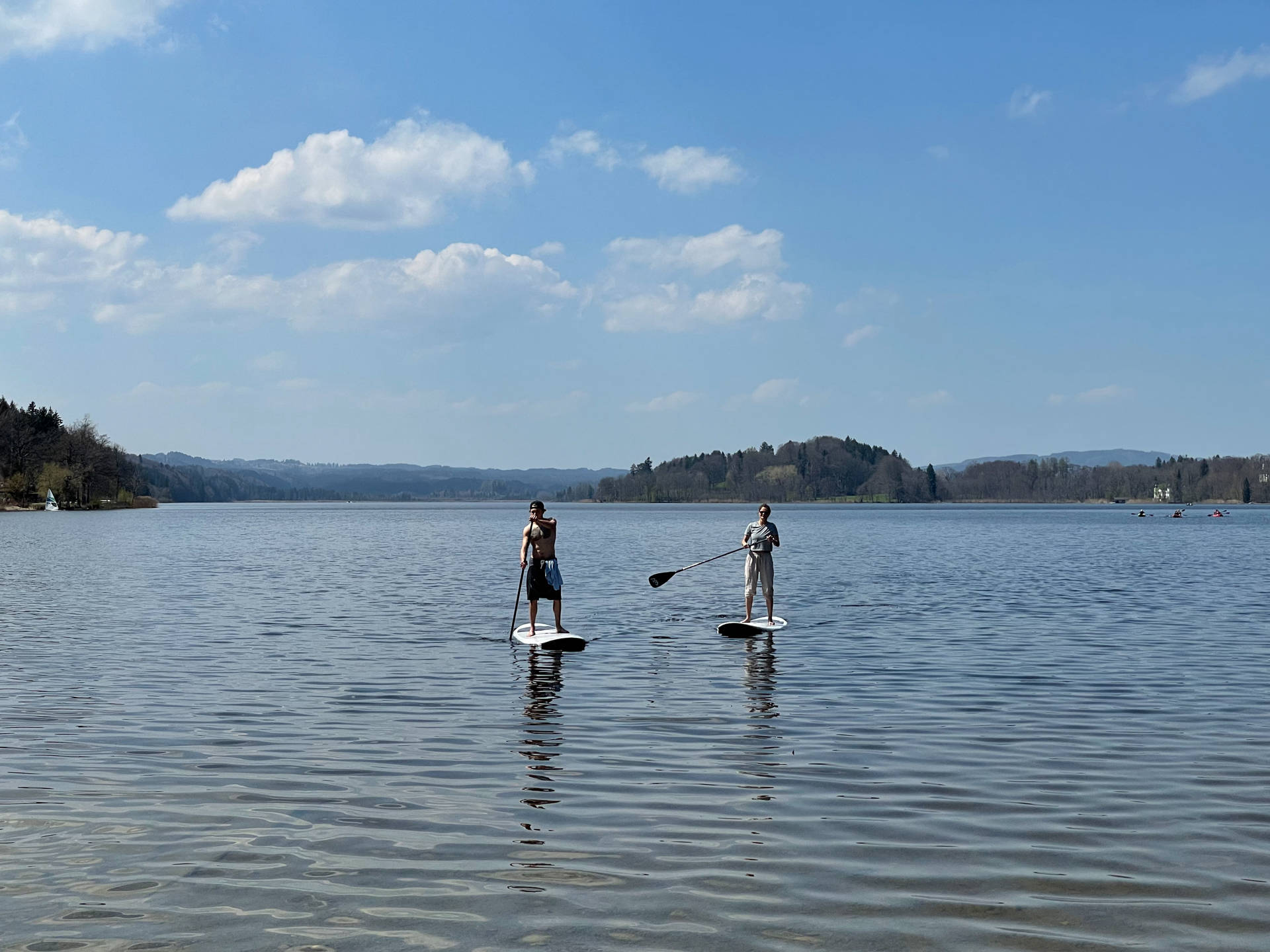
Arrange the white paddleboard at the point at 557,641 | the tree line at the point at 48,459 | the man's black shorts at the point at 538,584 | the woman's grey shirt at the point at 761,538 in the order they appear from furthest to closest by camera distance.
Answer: the tree line at the point at 48,459 < the woman's grey shirt at the point at 761,538 < the man's black shorts at the point at 538,584 < the white paddleboard at the point at 557,641

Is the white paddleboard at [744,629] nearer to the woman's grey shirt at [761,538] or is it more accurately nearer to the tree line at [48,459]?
the woman's grey shirt at [761,538]

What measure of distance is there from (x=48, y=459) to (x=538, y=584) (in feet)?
575

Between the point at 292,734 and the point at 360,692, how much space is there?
3206 mm

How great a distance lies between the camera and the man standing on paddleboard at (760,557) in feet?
80.9

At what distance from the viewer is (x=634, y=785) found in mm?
10469

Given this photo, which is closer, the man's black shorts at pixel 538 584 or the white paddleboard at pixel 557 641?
the white paddleboard at pixel 557 641

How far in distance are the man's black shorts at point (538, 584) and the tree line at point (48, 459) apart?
164594mm

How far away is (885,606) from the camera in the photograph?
31750 millimetres

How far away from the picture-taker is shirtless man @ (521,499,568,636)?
865 inches

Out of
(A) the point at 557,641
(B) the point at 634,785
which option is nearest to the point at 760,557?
(A) the point at 557,641

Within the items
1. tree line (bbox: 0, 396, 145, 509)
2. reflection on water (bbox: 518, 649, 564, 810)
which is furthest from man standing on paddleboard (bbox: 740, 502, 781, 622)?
tree line (bbox: 0, 396, 145, 509)

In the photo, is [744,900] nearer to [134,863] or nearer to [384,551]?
[134,863]

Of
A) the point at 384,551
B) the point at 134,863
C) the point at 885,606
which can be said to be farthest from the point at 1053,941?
the point at 384,551

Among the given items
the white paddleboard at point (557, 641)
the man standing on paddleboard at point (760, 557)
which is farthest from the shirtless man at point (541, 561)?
the man standing on paddleboard at point (760, 557)
